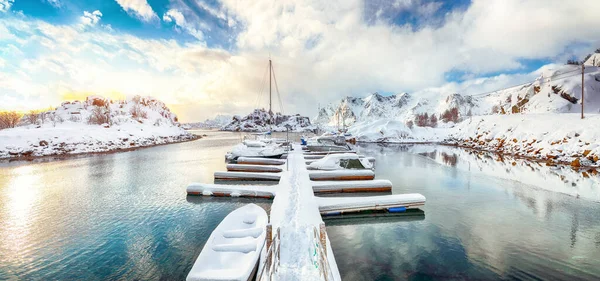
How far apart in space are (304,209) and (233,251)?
4.81 m

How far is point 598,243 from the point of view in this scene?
10078 mm

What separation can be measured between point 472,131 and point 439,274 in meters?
57.3

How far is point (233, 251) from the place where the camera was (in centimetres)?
771

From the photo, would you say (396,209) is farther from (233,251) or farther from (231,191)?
(231,191)

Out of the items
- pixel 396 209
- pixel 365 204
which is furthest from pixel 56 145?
pixel 396 209

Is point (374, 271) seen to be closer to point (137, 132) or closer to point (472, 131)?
point (472, 131)

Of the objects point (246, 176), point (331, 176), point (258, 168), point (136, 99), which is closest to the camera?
point (331, 176)

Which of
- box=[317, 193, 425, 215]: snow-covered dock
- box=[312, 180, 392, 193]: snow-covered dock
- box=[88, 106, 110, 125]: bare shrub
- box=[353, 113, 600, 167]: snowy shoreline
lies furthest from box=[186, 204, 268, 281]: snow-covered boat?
box=[88, 106, 110, 125]: bare shrub

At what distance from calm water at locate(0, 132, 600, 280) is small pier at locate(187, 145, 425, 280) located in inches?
32.1

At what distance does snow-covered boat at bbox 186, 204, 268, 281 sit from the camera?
6.38 meters

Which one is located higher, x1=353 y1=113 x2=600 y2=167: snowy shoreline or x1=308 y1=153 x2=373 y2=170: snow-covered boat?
x1=353 y1=113 x2=600 y2=167: snowy shoreline

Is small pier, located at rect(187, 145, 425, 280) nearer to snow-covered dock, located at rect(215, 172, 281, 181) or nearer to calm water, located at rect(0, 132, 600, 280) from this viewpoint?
snow-covered dock, located at rect(215, 172, 281, 181)

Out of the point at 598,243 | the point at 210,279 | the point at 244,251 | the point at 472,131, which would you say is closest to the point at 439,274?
the point at 244,251

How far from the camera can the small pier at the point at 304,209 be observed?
6.89 meters
